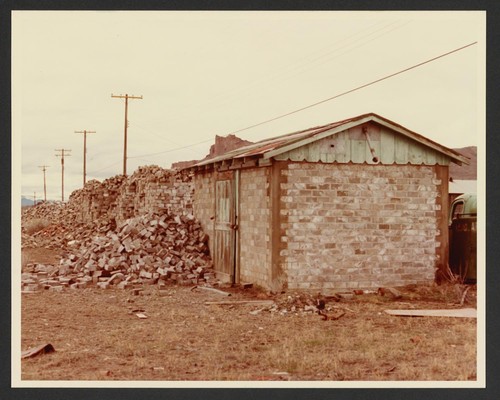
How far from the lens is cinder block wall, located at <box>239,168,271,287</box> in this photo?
1408 centimetres

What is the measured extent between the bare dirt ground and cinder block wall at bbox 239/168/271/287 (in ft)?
2.11

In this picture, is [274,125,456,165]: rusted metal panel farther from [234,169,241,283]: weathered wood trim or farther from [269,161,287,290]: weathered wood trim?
[234,169,241,283]: weathered wood trim

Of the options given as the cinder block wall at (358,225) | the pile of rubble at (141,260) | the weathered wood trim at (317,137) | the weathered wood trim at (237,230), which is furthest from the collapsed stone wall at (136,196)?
the weathered wood trim at (317,137)

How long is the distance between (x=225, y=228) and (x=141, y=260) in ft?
7.94

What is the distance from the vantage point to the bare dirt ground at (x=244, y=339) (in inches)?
333

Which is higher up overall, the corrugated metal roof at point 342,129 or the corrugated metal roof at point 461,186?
the corrugated metal roof at point 342,129

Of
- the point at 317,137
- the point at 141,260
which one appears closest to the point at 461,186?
the point at 317,137

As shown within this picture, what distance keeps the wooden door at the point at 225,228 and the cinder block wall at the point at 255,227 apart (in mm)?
446

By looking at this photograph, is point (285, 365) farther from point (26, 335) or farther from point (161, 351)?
point (26, 335)

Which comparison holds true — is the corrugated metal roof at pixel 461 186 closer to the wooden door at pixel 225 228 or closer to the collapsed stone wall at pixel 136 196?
the collapsed stone wall at pixel 136 196

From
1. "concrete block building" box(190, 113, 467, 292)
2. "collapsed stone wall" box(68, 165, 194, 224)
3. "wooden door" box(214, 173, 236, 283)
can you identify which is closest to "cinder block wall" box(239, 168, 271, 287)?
"concrete block building" box(190, 113, 467, 292)

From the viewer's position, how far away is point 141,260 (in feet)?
55.7

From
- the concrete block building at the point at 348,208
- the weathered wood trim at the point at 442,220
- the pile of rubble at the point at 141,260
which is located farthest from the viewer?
the pile of rubble at the point at 141,260

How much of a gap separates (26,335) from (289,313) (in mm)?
4712
